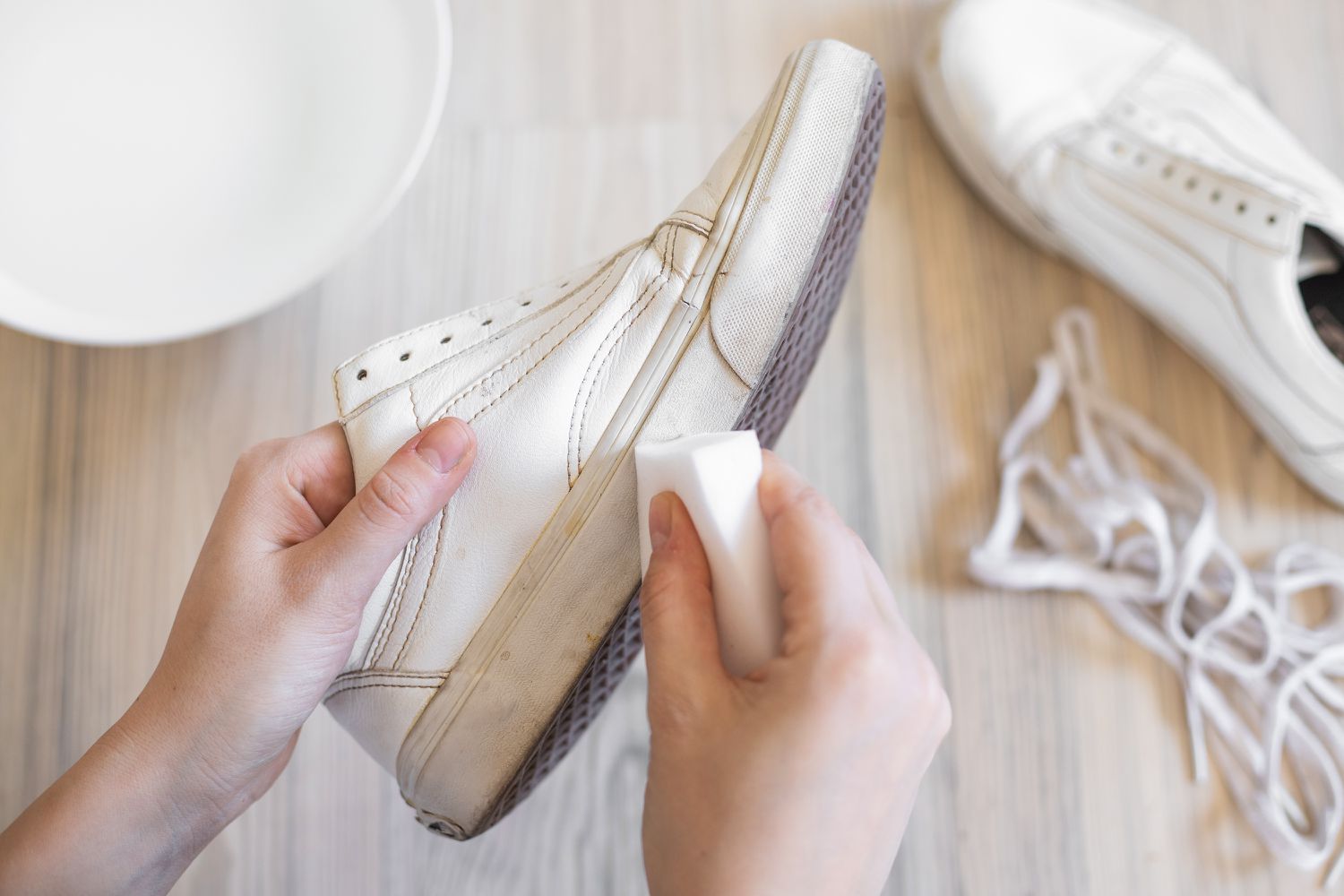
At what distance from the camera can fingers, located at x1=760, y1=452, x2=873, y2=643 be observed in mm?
393

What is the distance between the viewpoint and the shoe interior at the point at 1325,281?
2.39 feet

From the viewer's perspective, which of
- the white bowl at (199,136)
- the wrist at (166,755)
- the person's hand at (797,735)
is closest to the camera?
the person's hand at (797,735)

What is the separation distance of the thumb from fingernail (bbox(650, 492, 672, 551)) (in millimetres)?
107

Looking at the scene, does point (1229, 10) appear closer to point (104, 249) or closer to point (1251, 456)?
point (1251, 456)

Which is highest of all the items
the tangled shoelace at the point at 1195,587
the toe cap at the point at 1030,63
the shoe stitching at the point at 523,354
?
the toe cap at the point at 1030,63

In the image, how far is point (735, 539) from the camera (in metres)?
0.43

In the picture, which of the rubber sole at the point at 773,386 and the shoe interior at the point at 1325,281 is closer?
the rubber sole at the point at 773,386

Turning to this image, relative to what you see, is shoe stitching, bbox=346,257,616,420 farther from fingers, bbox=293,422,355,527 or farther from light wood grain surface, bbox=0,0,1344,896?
light wood grain surface, bbox=0,0,1344,896

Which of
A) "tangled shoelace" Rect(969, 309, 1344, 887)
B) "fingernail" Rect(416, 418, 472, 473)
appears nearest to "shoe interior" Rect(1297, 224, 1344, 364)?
"tangled shoelace" Rect(969, 309, 1344, 887)

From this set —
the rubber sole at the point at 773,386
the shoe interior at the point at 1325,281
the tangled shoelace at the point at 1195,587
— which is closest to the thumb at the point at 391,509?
the rubber sole at the point at 773,386

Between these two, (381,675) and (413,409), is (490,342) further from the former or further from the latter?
(381,675)

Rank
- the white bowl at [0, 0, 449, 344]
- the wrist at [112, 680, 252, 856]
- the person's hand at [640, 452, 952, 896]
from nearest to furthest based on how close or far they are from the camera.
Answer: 1. the person's hand at [640, 452, 952, 896]
2. the wrist at [112, 680, 252, 856]
3. the white bowl at [0, 0, 449, 344]

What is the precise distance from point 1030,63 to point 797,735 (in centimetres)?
66

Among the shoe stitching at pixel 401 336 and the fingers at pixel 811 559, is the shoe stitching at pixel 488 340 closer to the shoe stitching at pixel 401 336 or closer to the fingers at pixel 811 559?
the shoe stitching at pixel 401 336
